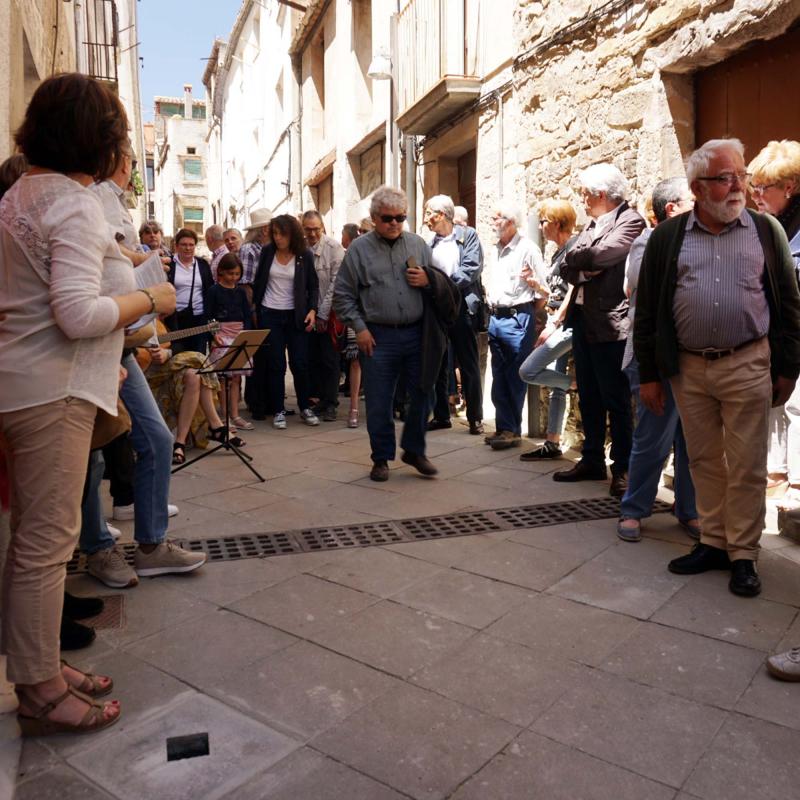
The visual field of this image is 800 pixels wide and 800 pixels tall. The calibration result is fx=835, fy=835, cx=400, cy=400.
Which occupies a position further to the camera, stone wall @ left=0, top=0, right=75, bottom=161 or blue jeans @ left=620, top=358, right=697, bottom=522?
stone wall @ left=0, top=0, right=75, bottom=161

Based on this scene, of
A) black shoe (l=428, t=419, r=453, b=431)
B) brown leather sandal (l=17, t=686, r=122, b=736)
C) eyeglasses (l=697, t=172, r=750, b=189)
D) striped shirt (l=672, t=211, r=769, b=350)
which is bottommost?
black shoe (l=428, t=419, r=453, b=431)

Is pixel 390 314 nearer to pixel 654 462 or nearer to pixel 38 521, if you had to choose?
pixel 654 462

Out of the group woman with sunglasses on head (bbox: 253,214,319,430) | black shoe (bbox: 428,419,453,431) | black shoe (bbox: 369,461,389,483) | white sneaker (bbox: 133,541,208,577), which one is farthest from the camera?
woman with sunglasses on head (bbox: 253,214,319,430)

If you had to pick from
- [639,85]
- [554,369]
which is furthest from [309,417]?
[639,85]

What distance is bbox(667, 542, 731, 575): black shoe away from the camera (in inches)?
144

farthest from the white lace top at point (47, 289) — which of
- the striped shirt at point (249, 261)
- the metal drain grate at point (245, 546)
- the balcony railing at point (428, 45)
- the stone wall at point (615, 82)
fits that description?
the balcony railing at point (428, 45)

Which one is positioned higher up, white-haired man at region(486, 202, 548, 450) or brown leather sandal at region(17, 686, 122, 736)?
white-haired man at region(486, 202, 548, 450)

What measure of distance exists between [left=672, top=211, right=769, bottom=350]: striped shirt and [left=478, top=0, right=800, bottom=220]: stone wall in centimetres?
217

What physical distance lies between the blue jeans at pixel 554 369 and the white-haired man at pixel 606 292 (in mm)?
463

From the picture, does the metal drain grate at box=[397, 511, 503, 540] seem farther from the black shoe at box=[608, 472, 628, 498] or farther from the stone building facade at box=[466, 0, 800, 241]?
the stone building facade at box=[466, 0, 800, 241]

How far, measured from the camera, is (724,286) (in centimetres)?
346

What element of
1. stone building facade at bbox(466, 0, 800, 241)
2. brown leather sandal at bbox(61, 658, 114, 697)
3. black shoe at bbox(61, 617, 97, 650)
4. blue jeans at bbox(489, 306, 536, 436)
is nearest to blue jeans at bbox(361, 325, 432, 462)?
blue jeans at bbox(489, 306, 536, 436)

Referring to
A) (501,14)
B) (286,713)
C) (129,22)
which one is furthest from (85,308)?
(129,22)

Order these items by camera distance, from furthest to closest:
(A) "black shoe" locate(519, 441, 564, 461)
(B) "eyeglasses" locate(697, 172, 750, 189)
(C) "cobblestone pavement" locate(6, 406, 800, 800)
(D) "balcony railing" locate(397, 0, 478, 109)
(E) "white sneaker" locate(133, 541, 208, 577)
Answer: (D) "balcony railing" locate(397, 0, 478, 109)
(A) "black shoe" locate(519, 441, 564, 461)
(E) "white sneaker" locate(133, 541, 208, 577)
(B) "eyeglasses" locate(697, 172, 750, 189)
(C) "cobblestone pavement" locate(6, 406, 800, 800)
